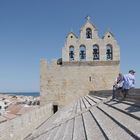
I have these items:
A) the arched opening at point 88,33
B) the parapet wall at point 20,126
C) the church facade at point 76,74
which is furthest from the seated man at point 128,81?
the arched opening at point 88,33

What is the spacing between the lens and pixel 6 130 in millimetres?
11391

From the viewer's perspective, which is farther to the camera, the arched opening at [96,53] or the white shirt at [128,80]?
the arched opening at [96,53]

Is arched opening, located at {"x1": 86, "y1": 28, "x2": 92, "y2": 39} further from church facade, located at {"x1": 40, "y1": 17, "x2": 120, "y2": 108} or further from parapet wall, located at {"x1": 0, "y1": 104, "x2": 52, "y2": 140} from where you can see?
parapet wall, located at {"x1": 0, "y1": 104, "x2": 52, "y2": 140}

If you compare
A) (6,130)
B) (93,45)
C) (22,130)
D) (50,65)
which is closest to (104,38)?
(93,45)

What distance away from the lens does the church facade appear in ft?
82.6

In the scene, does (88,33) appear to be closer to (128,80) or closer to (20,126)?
(20,126)

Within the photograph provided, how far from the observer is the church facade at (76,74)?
82.6 feet

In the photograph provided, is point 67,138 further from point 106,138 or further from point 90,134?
point 106,138

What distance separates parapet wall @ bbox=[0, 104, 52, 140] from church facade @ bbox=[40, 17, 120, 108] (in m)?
5.60

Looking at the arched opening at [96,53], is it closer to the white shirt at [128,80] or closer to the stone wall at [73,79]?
the stone wall at [73,79]

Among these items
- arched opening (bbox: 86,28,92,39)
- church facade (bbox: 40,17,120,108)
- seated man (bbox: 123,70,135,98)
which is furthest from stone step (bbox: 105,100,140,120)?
arched opening (bbox: 86,28,92,39)

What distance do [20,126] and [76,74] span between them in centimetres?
1212

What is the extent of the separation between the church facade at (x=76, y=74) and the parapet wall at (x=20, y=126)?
18.4 ft

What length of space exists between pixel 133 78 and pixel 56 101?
54.8ft
